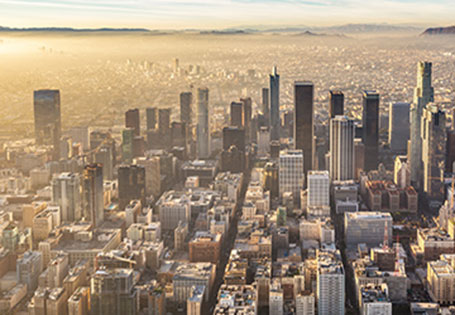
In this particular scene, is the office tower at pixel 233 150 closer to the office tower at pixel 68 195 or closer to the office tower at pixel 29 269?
the office tower at pixel 68 195

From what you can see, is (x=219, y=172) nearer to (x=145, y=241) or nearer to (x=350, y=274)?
(x=145, y=241)

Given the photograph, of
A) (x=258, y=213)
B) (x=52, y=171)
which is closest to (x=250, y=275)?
(x=258, y=213)

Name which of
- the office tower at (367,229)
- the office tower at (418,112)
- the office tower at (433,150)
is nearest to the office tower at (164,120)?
the office tower at (418,112)

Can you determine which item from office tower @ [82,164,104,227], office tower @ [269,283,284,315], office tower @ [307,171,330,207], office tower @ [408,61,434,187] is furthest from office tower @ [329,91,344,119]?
office tower @ [269,283,284,315]

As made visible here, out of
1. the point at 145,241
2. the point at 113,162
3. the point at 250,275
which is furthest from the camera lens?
the point at 113,162

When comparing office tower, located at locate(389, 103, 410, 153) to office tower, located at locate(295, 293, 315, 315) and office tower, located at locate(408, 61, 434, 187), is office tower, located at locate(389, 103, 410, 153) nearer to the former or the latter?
office tower, located at locate(408, 61, 434, 187)

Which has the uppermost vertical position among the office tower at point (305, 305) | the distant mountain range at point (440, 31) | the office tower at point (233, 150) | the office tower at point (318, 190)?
the distant mountain range at point (440, 31)

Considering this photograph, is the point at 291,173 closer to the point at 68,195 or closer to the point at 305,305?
the point at 68,195
